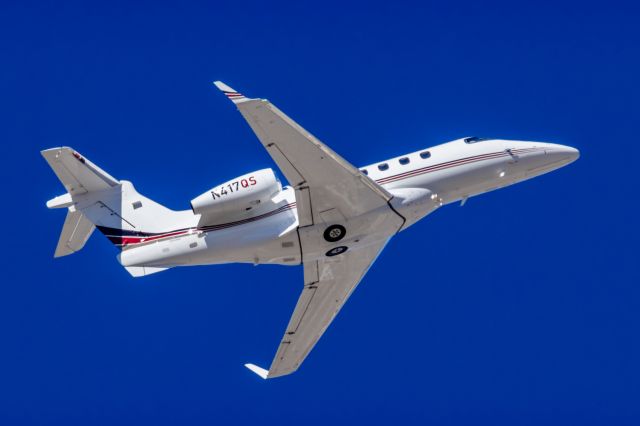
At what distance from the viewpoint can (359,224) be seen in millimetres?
31875

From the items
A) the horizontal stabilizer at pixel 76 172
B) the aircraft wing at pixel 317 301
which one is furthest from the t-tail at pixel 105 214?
the aircraft wing at pixel 317 301

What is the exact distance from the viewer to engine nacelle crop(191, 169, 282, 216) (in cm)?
3044

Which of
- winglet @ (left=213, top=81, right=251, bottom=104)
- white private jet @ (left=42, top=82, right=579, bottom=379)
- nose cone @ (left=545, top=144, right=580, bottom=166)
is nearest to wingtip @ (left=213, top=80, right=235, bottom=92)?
winglet @ (left=213, top=81, right=251, bottom=104)

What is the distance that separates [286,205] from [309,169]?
1.89 metres

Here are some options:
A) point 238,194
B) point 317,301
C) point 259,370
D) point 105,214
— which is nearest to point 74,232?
point 105,214

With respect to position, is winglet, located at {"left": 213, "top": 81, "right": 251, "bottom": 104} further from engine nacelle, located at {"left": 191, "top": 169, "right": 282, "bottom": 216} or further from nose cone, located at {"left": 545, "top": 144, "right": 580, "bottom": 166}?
nose cone, located at {"left": 545, "top": 144, "right": 580, "bottom": 166}

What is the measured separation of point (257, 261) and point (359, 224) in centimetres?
337

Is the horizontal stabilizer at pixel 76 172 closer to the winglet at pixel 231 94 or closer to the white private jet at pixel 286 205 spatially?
the white private jet at pixel 286 205

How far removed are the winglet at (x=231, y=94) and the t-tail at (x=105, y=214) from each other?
18.1 feet

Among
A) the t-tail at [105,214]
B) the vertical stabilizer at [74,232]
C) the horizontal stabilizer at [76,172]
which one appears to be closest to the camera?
the horizontal stabilizer at [76,172]

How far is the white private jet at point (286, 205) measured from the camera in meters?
30.7

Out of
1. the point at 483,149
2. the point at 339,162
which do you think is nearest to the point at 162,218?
the point at 339,162

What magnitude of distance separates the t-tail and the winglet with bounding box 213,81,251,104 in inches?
217

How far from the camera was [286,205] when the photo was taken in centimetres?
3175
